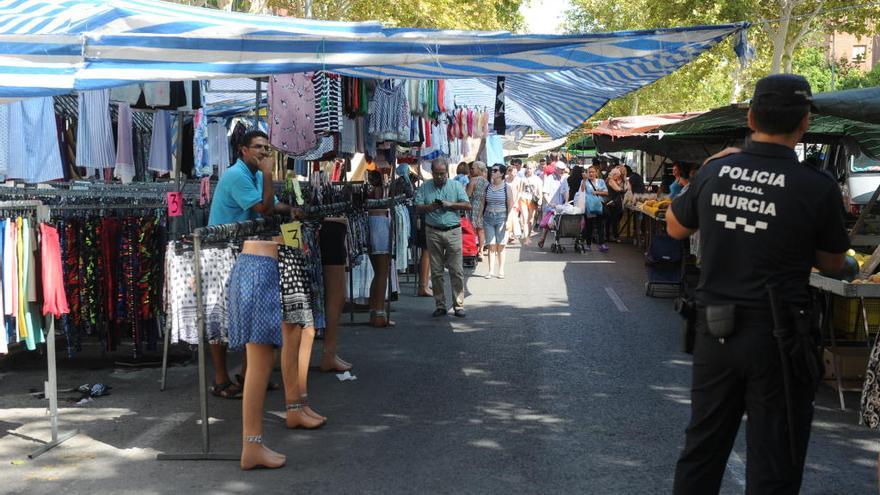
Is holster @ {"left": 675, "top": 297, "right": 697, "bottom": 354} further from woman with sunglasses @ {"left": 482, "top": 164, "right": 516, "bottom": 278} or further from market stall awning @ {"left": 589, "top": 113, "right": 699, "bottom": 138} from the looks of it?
market stall awning @ {"left": 589, "top": 113, "right": 699, "bottom": 138}

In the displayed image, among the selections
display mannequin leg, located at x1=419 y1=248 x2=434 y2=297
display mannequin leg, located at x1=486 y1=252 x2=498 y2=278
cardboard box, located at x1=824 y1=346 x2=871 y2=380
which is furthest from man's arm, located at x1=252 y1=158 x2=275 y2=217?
display mannequin leg, located at x1=486 y1=252 x2=498 y2=278

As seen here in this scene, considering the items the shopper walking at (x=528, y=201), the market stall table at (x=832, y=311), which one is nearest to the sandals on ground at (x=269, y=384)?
the market stall table at (x=832, y=311)

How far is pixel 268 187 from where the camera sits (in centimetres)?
711

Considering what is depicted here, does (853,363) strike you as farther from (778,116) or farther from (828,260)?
(778,116)

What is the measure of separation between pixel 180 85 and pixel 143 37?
9.76ft

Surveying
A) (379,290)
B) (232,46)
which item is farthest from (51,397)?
(379,290)

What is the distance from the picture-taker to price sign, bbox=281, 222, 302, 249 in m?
6.40

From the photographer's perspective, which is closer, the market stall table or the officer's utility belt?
the officer's utility belt

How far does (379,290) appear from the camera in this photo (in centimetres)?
1148

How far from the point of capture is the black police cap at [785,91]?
3.84m

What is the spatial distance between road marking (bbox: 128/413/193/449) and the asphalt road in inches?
0.9

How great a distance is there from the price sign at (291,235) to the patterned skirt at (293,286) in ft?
0.11

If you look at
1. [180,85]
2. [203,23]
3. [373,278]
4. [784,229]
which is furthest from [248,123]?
[784,229]

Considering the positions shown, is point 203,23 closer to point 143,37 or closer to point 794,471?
point 143,37
